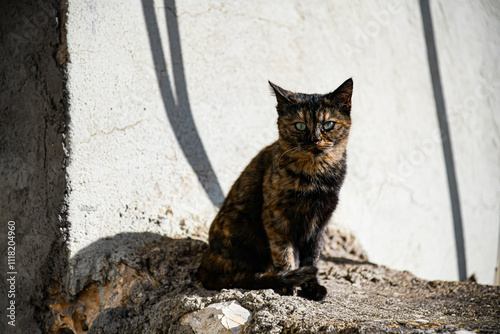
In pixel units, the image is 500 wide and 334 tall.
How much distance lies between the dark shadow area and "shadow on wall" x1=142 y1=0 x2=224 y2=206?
3.31 meters

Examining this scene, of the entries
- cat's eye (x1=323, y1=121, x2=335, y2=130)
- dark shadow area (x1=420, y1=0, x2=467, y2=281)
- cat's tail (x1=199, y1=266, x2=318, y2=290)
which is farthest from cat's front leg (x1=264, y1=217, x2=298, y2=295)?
dark shadow area (x1=420, y1=0, x2=467, y2=281)

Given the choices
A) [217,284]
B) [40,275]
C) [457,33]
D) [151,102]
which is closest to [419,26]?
[457,33]

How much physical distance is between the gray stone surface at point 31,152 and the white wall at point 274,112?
12 centimetres

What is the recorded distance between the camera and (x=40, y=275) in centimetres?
259

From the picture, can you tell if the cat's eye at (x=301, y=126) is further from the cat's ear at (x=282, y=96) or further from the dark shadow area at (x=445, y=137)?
the dark shadow area at (x=445, y=137)

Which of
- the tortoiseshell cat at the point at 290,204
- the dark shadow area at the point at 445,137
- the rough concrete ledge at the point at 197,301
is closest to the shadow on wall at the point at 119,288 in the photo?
the rough concrete ledge at the point at 197,301

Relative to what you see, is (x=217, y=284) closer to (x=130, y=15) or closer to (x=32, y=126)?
(x=32, y=126)

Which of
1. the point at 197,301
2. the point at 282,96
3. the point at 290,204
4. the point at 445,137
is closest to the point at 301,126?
the point at 282,96

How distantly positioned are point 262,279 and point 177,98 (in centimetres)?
135

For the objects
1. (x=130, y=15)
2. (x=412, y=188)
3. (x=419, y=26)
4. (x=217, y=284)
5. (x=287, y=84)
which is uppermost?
(x=419, y=26)

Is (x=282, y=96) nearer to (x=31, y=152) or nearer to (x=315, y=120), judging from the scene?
(x=315, y=120)

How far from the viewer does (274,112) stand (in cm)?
360

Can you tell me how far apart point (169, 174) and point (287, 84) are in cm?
136

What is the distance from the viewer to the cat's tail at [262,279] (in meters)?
2.24
